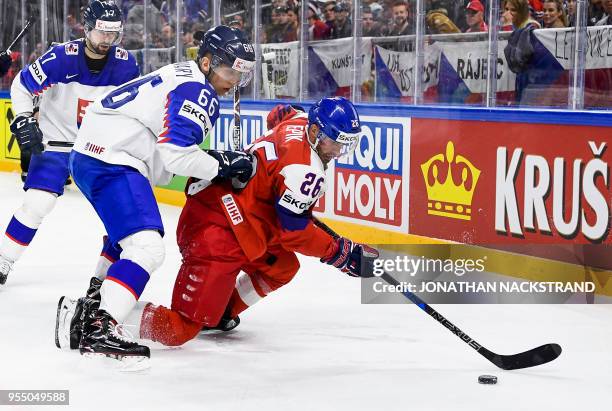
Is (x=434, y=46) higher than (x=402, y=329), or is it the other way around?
(x=434, y=46)

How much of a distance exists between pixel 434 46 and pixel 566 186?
1571 mm

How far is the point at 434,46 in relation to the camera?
6.10 m

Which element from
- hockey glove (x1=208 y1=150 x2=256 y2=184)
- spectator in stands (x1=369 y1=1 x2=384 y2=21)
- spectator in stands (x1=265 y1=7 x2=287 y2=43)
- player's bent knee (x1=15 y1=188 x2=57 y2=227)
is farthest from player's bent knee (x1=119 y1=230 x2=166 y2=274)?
spectator in stands (x1=265 y1=7 x2=287 y2=43)

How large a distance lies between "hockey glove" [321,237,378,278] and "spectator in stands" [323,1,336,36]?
3.49 meters

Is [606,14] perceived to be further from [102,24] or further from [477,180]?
[102,24]

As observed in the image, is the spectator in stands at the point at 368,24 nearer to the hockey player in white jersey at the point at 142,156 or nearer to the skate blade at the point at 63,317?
the hockey player in white jersey at the point at 142,156

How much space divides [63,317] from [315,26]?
396cm

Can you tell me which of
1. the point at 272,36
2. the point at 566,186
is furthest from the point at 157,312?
the point at 272,36

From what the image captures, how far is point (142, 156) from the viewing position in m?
3.56

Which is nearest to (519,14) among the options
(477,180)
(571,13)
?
(571,13)

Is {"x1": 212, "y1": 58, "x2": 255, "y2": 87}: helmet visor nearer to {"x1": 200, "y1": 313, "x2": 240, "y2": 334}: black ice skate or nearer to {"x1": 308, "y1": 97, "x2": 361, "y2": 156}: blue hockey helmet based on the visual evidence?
{"x1": 308, "y1": 97, "x2": 361, "y2": 156}: blue hockey helmet

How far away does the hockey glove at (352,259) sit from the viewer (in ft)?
12.0

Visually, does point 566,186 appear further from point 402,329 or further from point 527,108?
point 402,329

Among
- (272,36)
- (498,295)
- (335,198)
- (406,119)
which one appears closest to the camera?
(498,295)
